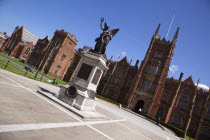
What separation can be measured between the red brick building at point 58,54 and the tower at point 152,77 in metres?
22.6

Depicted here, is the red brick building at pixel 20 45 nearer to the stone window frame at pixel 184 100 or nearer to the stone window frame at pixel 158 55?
the stone window frame at pixel 158 55

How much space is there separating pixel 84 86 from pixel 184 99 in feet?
111

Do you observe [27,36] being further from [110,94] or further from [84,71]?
[84,71]

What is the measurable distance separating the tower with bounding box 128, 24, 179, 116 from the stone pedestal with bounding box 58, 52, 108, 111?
86.2 feet

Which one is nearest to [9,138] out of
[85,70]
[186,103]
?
[85,70]

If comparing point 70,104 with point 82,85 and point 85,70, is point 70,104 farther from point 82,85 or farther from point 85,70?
point 85,70

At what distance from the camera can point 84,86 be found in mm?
9375

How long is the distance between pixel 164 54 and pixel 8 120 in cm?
3752

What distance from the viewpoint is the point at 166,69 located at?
1348 inches

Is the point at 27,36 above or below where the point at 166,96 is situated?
above

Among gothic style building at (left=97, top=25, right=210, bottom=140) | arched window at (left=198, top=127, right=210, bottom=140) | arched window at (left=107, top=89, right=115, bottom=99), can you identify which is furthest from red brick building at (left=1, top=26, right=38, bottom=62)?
arched window at (left=198, top=127, right=210, bottom=140)

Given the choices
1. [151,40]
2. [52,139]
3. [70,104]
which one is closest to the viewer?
[52,139]

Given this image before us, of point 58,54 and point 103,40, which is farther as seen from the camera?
point 58,54

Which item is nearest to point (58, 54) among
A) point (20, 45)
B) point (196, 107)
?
point (20, 45)
